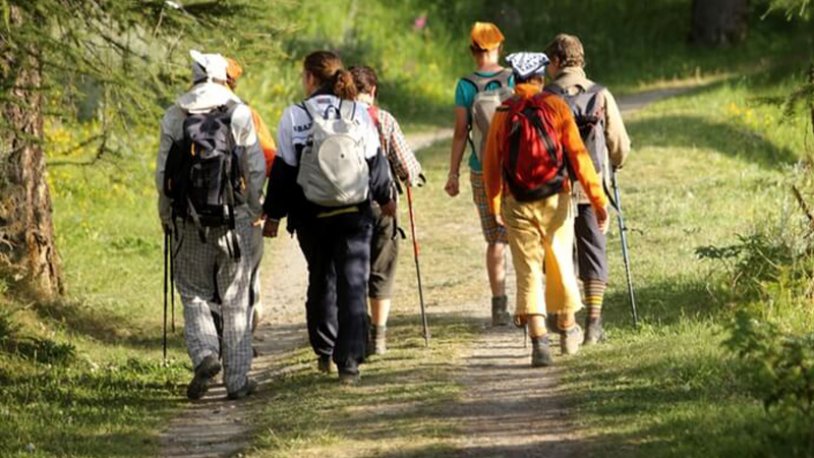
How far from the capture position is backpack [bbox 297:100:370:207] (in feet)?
33.8

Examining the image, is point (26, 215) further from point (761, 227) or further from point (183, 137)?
point (761, 227)

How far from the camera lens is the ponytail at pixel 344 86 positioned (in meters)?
10.4

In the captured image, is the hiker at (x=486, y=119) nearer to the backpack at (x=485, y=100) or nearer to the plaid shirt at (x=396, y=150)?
the backpack at (x=485, y=100)

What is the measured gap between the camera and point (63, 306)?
13.8m

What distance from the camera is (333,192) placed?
1034 cm

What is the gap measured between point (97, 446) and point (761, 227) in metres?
5.41

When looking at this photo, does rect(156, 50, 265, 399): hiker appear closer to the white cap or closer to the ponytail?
the white cap

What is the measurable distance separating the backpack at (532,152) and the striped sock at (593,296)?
41.2 inches

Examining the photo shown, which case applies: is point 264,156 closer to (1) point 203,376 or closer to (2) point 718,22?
(1) point 203,376

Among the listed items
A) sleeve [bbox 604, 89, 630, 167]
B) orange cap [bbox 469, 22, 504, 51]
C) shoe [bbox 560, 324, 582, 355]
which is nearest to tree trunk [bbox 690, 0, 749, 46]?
orange cap [bbox 469, 22, 504, 51]

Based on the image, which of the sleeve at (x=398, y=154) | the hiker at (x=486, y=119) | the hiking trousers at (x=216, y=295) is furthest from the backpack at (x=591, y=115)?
the hiking trousers at (x=216, y=295)

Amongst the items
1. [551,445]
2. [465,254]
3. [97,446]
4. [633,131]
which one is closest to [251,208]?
[97,446]

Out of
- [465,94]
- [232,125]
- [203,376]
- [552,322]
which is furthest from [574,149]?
[203,376]

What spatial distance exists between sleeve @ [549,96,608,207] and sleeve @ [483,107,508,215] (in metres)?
0.33
